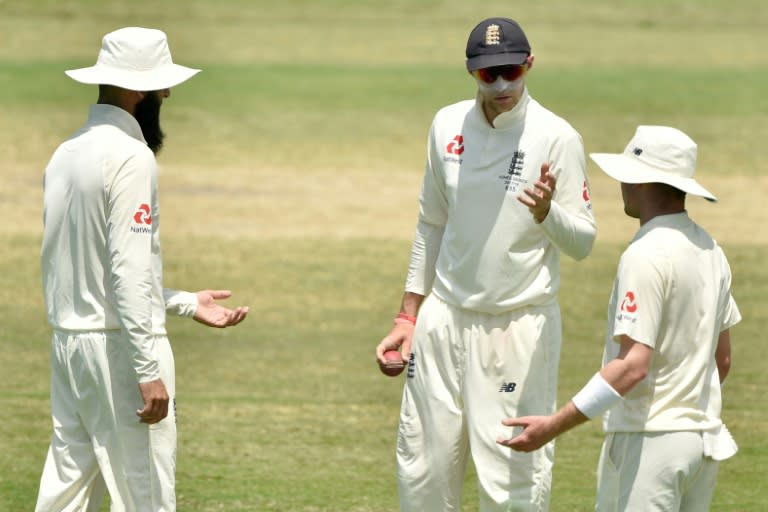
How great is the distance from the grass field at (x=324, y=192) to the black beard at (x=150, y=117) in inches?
102

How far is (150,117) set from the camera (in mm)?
6020

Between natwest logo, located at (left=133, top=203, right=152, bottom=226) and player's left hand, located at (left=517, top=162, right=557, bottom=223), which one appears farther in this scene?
natwest logo, located at (left=133, top=203, right=152, bottom=226)

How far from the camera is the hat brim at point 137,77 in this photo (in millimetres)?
5766

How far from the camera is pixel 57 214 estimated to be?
227 inches

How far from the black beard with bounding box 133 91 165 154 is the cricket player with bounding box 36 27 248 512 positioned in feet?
0.04

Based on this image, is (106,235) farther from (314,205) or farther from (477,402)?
(314,205)

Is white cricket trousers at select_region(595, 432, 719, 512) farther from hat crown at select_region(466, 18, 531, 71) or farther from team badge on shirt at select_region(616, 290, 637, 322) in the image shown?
hat crown at select_region(466, 18, 531, 71)

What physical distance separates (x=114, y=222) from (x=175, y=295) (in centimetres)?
76

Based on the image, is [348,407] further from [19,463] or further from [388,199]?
[388,199]

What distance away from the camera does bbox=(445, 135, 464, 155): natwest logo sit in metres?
5.96

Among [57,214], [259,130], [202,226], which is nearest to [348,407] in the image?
[57,214]

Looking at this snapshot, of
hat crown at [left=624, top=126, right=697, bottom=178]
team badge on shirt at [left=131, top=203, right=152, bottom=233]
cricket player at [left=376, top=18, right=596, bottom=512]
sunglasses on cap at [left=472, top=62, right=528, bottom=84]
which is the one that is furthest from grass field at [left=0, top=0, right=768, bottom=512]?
hat crown at [left=624, top=126, right=697, bottom=178]

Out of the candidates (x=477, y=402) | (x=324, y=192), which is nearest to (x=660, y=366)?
(x=477, y=402)

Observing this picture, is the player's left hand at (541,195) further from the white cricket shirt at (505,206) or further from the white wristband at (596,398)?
the white wristband at (596,398)
